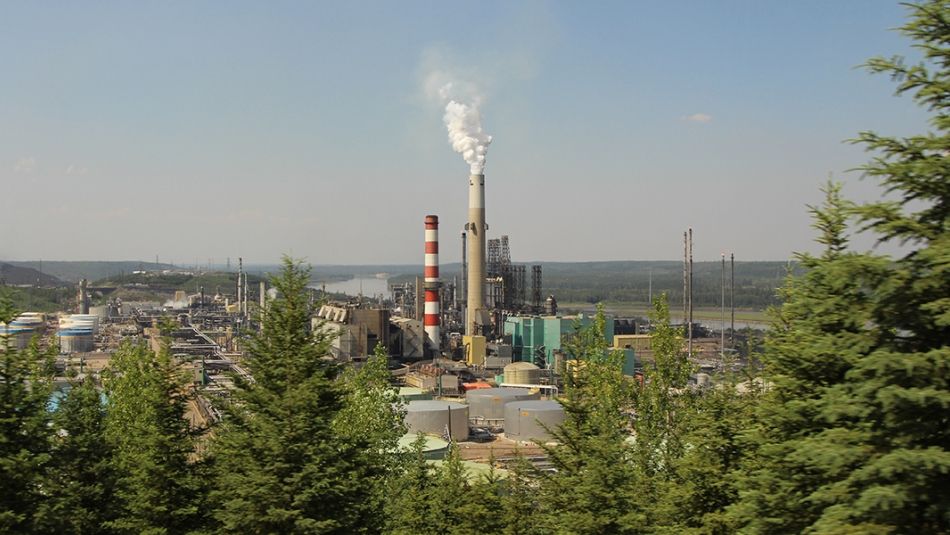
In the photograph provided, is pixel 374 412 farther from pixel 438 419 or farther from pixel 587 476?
pixel 438 419

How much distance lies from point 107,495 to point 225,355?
56124 mm

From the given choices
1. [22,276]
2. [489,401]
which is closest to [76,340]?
[489,401]

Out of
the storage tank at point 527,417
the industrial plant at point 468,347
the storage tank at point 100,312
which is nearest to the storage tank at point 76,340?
the industrial plant at point 468,347

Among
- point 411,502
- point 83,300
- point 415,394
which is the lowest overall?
point 415,394

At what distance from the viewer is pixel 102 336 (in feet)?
281

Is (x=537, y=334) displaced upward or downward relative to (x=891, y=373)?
downward

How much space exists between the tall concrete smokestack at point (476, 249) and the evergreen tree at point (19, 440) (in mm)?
47954

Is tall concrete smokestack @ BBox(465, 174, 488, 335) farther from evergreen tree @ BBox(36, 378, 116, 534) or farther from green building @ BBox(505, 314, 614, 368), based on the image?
evergreen tree @ BBox(36, 378, 116, 534)

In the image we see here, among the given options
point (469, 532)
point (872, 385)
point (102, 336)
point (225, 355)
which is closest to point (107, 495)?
point (469, 532)

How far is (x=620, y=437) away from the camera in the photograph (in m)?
13.2

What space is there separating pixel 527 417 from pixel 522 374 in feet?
35.7

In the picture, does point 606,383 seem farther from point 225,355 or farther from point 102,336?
point 102,336

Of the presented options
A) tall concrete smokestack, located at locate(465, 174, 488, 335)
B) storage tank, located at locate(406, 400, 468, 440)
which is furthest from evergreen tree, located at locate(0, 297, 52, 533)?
tall concrete smokestack, located at locate(465, 174, 488, 335)

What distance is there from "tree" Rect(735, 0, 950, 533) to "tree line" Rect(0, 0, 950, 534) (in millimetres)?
14
